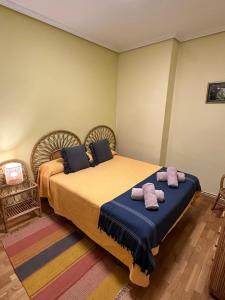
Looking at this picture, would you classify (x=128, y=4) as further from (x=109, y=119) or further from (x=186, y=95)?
(x=109, y=119)

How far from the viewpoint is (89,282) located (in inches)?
59.1

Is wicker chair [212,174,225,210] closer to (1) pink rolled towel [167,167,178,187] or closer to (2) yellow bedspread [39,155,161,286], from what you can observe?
(1) pink rolled towel [167,167,178,187]

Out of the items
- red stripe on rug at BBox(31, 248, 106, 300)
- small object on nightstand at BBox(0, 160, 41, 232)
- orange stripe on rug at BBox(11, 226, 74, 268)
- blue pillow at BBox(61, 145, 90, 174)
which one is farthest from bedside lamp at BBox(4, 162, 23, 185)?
red stripe on rug at BBox(31, 248, 106, 300)

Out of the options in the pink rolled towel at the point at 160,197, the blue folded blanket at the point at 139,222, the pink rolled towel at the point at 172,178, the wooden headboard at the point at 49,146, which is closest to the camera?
the blue folded blanket at the point at 139,222

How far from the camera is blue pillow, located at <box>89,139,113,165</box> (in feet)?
9.33

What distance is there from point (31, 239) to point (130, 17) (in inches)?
116

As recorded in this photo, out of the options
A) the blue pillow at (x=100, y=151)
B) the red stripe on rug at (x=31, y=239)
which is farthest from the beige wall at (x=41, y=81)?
the red stripe on rug at (x=31, y=239)

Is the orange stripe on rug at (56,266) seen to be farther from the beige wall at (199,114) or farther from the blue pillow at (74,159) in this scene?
the beige wall at (199,114)

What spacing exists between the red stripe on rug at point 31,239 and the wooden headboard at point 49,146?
30.7 inches

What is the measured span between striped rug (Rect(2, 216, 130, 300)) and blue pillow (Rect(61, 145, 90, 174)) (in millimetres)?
778

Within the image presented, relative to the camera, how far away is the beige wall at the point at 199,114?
8.54 feet

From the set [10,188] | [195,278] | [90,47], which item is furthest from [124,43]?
[195,278]

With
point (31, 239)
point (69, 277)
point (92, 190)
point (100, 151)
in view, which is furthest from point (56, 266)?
point (100, 151)

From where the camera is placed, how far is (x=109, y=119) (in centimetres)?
360
